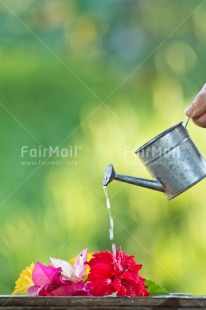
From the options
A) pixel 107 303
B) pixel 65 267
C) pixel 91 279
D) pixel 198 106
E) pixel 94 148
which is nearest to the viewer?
pixel 107 303

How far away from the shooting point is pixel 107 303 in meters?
1.45

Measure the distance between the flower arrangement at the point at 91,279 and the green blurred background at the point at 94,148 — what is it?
2532mm

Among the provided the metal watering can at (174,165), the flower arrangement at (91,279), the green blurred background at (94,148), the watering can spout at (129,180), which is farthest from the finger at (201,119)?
the green blurred background at (94,148)

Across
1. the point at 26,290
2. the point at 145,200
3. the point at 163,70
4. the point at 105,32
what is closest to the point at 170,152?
the point at 26,290

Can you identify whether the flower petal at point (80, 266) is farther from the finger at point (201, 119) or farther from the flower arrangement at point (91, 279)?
the finger at point (201, 119)

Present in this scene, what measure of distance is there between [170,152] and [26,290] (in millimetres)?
556

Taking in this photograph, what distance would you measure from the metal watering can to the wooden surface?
59cm

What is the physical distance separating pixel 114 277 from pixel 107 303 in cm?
22

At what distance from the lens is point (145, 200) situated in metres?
4.43

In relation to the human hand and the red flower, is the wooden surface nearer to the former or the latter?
the red flower

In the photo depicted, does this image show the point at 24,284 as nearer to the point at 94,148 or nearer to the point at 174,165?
the point at 174,165

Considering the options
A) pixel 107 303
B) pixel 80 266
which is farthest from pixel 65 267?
pixel 107 303

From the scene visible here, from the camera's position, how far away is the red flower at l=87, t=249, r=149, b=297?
163 centimetres

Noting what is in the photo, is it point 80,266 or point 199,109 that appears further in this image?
point 199,109
